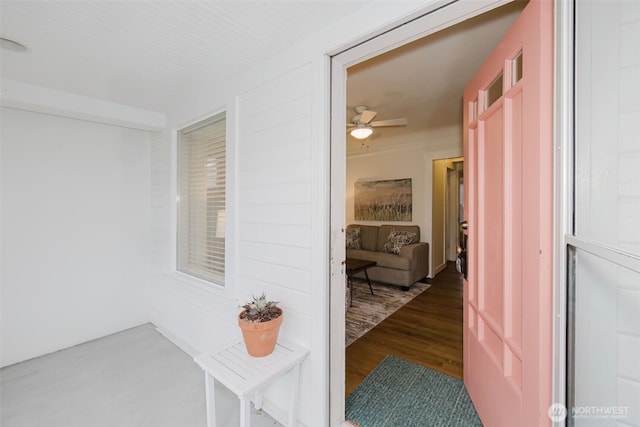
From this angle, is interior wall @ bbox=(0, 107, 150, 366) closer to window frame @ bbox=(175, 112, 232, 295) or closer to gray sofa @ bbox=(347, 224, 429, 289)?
window frame @ bbox=(175, 112, 232, 295)

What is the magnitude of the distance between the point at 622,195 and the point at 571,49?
18.4 inches

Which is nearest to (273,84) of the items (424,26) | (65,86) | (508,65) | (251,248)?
(424,26)

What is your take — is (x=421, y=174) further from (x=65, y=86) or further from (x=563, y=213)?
(x=65, y=86)

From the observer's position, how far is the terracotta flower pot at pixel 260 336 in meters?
1.43

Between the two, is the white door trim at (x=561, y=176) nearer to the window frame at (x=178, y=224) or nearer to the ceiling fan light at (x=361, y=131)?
the window frame at (x=178, y=224)

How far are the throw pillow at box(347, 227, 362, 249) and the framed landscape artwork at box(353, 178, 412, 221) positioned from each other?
487 mm

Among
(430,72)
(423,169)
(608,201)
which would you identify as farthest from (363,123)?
(608,201)

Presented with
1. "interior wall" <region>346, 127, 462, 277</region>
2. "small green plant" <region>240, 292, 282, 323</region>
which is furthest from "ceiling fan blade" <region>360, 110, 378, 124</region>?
"small green plant" <region>240, 292, 282, 323</region>

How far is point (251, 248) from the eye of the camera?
1.89 metres

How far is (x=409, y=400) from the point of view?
1.80 metres

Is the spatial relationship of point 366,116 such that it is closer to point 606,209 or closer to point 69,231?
point 606,209

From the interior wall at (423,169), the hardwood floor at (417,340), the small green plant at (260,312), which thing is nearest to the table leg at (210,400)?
the small green plant at (260,312)

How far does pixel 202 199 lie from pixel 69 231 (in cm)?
141

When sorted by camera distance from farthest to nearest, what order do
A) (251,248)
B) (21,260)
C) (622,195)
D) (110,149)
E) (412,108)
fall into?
(412,108) → (110,149) → (21,260) → (251,248) → (622,195)
